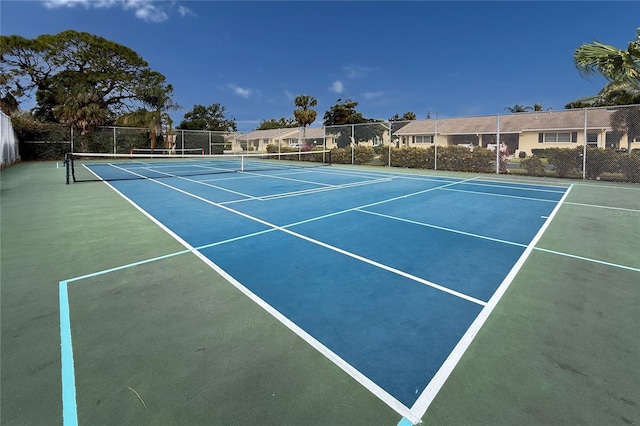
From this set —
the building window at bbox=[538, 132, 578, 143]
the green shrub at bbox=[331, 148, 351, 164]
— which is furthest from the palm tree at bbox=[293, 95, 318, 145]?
the building window at bbox=[538, 132, 578, 143]

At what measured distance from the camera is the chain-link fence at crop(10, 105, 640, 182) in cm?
1395

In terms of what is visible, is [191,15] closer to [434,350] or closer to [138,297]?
[138,297]

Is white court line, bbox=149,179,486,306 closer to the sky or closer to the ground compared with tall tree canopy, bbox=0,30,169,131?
closer to the ground

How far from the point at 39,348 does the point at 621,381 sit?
13.9 feet

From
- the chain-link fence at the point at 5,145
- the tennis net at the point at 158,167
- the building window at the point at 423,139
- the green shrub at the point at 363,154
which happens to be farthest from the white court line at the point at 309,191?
the building window at the point at 423,139

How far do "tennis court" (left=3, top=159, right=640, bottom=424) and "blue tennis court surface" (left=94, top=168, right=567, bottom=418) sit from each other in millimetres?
24

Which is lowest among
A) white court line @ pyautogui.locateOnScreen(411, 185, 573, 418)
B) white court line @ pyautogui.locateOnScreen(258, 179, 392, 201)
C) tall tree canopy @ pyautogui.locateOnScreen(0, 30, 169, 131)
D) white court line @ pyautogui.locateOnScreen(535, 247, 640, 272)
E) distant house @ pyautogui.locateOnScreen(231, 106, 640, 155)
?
white court line @ pyautogui.locateOnScreen(411, 185, 573, 418)

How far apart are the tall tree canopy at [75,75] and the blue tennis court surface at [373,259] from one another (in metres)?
24.1

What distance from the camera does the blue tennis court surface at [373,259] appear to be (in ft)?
8.73

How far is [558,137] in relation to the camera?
2872 centimetres

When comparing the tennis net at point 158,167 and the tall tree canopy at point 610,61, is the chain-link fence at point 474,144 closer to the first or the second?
the tennis net at point 158,167

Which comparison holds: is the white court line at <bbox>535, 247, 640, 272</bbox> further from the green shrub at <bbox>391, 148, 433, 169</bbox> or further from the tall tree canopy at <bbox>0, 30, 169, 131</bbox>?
the tall tree canopy at <bbox>0, 30, 169, 131</bbox>

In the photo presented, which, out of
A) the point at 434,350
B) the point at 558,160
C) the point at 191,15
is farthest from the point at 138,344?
the point at 191,15

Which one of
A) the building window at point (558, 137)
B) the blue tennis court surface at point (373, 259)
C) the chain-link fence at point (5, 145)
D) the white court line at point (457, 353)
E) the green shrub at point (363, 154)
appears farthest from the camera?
the building window at point (558, 137)
